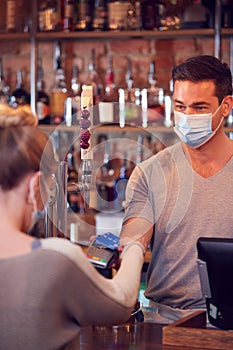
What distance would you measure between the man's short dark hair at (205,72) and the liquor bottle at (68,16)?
4.30 ft

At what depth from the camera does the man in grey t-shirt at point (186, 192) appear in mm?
Result: 2377

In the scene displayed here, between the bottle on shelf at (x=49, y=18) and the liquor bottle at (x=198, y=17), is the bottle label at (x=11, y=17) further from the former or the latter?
the liquor bottle at (x=198, y=17)

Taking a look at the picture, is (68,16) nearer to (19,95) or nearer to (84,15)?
(84,15)

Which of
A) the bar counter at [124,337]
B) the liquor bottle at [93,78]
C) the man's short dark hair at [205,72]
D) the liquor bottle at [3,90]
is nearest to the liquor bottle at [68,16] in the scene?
the liquor bottle at [93,78]

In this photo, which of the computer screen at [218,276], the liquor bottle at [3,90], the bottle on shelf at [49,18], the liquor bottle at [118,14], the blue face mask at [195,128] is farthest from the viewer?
A: the liquor bottle at [3,90]

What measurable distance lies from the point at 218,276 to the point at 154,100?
1871mm

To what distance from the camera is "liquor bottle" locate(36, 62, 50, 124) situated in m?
3.70

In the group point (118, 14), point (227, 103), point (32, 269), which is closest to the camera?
point (32, 269)

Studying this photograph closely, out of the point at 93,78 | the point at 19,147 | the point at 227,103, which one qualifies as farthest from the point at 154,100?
the point at 19,147

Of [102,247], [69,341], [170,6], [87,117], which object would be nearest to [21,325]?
[69,341]

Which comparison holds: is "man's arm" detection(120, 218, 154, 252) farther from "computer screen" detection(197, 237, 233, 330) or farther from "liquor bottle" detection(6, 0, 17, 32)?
"liquor bottle" detection(6, 0, 17, 32)

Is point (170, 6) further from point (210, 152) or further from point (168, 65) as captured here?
point (210, 152)

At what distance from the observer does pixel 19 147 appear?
1.44 m

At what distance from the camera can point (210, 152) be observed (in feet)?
8.14
